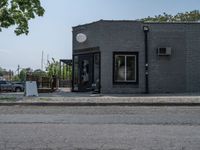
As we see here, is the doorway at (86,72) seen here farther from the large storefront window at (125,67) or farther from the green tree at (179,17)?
the green tree at (179,17)

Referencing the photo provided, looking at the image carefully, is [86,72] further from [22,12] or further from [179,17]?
[179,17]

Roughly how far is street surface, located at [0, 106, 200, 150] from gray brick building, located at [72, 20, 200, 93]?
1460 centimetres

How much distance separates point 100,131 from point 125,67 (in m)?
19.8

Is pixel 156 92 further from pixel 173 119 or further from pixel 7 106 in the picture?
pixel 173 119

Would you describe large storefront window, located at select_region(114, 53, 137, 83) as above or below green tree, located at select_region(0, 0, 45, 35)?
below

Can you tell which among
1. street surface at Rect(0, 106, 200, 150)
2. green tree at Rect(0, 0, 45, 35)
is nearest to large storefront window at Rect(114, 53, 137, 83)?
green tree at Rect(0, 0, 45, 35)

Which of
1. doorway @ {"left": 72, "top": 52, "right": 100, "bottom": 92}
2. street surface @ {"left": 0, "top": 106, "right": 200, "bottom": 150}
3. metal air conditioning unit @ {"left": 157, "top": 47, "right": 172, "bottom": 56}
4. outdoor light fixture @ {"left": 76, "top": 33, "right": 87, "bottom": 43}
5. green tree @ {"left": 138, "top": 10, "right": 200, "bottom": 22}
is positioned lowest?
street surface @ {"left": 0, "top": 106, "right": 200, "bottom": 150}

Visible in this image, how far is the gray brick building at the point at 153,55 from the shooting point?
32781mm

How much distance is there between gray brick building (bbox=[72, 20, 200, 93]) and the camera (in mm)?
32781

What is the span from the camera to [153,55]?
32.9m

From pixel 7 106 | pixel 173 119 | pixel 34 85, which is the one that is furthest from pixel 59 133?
pixel 34 85

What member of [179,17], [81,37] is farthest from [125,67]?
[179,17]

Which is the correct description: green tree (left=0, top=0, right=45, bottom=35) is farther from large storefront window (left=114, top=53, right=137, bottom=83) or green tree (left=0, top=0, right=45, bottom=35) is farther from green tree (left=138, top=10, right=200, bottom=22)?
green tree (left=138, top=10, right=200, bottom=22)

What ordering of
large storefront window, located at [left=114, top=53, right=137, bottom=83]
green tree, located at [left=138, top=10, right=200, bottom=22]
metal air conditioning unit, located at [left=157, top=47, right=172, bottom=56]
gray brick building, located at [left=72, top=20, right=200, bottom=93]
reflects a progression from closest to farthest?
1. metal air conditioning unit, located at [left=157, top=47, right=172, bottom=56]
2. gray brick building, located at [left=72, top=20, right=200, bottom=93]
3. large storefront window, located at [left=114, top=53, right=137, bottom=83]
4. green tree, located at [left=138, top=10, right=200, bottom=22]
